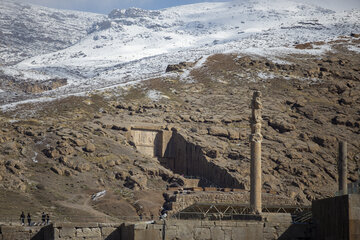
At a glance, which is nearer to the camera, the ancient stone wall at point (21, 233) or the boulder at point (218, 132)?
the ancient stone wall at point (21, 233)

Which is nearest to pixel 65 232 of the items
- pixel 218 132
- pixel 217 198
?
pixel 217 198

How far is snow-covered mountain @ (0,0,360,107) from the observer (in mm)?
127525

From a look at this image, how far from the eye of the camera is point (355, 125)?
77.6 metres

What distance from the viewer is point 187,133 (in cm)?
7194

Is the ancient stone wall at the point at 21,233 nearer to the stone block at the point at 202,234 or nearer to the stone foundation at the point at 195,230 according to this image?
the stone foundation at the point at 195,230

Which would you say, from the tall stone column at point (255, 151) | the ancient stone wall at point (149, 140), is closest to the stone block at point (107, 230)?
the tall stone column at point (255, 151)

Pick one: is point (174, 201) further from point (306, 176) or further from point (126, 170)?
point (306, 176)

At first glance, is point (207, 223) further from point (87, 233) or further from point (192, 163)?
point (192, 163)

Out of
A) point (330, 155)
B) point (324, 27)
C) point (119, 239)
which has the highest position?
point (324, 27)

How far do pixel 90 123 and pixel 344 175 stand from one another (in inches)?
1303

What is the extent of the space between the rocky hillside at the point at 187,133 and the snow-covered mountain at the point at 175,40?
42.1 ft

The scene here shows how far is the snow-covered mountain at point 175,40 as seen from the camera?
5021 inches

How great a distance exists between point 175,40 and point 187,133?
105933mm

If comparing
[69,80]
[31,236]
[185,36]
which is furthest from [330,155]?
[185,36]
